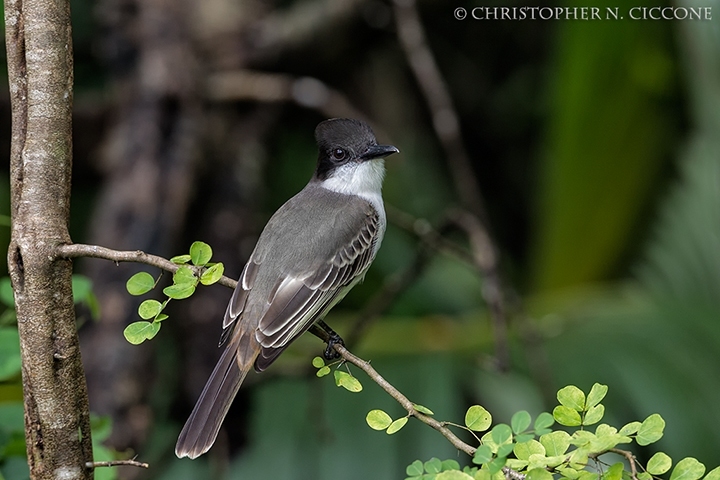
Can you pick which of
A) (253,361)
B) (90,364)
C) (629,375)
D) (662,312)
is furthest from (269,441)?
(662,312)

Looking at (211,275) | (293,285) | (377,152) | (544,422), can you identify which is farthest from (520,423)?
(377,152)

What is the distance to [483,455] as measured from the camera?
1362 mm

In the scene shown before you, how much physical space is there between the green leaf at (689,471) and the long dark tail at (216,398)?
3.84 feet

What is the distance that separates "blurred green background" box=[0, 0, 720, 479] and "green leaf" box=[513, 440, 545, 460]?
5.01ft

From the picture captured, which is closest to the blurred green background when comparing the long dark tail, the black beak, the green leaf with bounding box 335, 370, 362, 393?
the black beak

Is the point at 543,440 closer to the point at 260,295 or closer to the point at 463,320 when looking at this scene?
the point at 260,295

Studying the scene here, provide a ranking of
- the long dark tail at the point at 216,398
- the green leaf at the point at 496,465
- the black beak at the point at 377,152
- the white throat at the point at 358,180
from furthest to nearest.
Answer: the white throat at the point at 358,180 → the black beak at the point at 377,152 → the long dark tail at the point at 216,398 → the green leaf at the point at 496,465

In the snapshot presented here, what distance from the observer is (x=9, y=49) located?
5.55 ft

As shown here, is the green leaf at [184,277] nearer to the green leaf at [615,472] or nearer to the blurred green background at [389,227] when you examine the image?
the green leaf at [615,472]

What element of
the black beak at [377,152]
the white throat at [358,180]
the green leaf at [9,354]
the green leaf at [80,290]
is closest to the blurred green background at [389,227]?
the white throat at [358,180]

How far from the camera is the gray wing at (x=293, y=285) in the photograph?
8.78ft

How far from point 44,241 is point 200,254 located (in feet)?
0.96

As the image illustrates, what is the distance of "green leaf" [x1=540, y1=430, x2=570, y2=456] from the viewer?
56.0 inches

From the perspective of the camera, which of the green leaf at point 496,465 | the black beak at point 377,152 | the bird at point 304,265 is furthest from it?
the black beak at point 377,152
